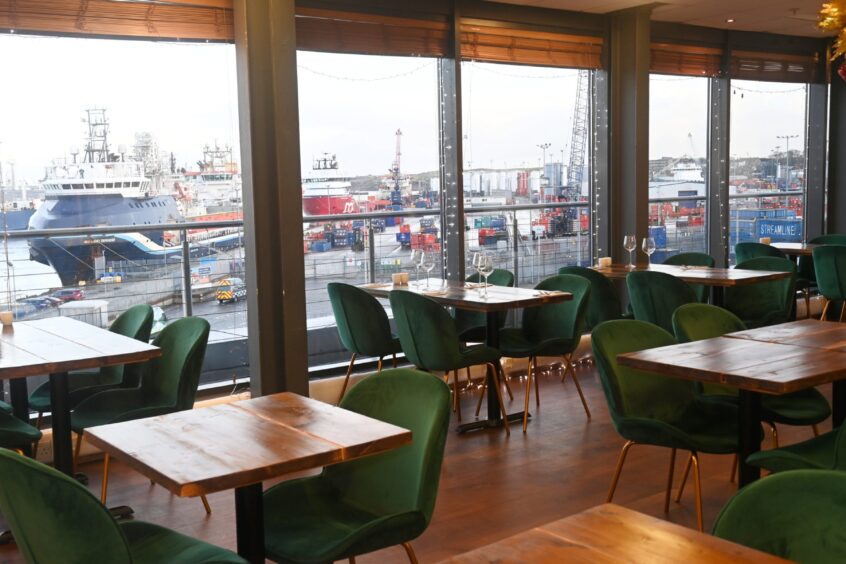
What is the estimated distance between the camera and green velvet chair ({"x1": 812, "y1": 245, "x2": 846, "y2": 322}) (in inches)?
307

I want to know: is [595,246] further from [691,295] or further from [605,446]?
[605,446]

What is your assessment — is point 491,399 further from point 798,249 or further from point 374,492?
point 798,249

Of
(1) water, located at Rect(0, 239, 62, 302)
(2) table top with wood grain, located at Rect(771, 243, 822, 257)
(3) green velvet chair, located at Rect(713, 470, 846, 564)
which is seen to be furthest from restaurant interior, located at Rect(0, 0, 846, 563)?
(1) water, located at Rect(0, 239, 62, 302)

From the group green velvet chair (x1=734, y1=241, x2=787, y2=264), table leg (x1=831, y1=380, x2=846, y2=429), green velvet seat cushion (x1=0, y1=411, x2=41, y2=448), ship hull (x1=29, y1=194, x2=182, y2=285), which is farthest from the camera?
green velvet chair (x1=734, y1=241, x2=787, y2=264)

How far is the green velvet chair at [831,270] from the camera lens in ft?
25.6

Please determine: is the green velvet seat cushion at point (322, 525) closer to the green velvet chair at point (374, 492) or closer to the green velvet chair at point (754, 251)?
the green velvet chair at point (374, 492)

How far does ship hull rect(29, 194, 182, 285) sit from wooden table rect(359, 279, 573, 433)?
1414mm

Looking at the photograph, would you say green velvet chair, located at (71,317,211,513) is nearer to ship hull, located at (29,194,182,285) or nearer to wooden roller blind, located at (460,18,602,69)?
ship hull, located at (29,194,182,285)

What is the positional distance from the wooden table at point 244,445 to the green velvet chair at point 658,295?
3.66 meters

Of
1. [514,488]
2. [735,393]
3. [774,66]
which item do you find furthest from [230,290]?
[774,66]

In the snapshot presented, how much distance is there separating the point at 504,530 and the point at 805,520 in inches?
91.1

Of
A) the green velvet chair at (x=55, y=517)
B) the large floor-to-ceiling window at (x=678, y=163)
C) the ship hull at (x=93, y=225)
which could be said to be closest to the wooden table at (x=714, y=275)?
→ the large floor-to-ceiling window at (x=678, y=163)

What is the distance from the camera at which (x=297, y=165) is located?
5.91m

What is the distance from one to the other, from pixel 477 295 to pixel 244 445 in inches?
131
